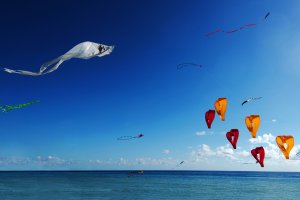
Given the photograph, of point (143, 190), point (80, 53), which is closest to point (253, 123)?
point (80, 53)

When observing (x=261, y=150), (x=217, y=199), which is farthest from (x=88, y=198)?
(x=261, y=150)

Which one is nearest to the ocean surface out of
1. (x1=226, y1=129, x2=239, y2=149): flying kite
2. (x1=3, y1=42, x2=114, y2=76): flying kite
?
(x1=226, y1=129, x2=239, y2=149): flying kite

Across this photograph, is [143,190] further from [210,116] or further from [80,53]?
[80,53]

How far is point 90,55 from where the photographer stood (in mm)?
4988

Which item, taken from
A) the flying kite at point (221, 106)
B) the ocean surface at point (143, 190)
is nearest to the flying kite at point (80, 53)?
the flying kite at point (221, 106)

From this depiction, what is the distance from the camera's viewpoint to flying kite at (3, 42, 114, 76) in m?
4.41

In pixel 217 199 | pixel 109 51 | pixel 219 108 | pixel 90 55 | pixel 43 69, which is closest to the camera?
pixel 43 69

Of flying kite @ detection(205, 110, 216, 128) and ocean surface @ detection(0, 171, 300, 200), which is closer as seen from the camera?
flying kite @ detection(205, 110, 216, 128)

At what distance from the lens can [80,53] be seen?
15.8 ft

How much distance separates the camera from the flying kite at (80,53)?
4414mm

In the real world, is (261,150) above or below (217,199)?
above

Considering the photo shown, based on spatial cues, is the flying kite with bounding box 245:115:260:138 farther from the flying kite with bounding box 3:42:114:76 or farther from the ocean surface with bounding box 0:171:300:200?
the ocean surface with bounding box 0:171:300:200

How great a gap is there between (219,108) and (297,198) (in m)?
38.7

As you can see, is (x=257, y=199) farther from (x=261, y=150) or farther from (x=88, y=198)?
(x=261, y=150)
